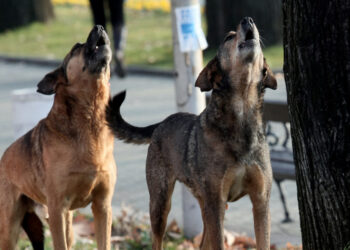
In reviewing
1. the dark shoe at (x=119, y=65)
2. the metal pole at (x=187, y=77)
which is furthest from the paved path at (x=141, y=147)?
the metal pole at (x=187, y=77)

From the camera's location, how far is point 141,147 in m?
11.1

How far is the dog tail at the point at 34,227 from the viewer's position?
231 inches

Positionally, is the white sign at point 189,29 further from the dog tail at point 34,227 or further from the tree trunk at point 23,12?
the tree trunk at point 23,12

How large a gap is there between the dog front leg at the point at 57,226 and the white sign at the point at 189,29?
2093 mm

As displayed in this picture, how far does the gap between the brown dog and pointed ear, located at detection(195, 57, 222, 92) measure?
0.78m

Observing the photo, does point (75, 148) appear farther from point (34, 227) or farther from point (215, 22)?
point (215, 22)

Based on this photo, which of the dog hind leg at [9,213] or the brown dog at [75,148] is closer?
the brown dog at [75,148]

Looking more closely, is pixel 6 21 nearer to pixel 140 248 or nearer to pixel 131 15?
pixel 131 15

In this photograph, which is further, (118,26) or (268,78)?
(118,26)

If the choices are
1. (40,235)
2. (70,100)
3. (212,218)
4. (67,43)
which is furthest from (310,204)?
(67,43)

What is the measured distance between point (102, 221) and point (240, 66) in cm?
163

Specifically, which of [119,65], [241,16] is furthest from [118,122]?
[241,16]

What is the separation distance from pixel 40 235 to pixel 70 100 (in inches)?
47.7

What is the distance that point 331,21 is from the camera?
411cm
